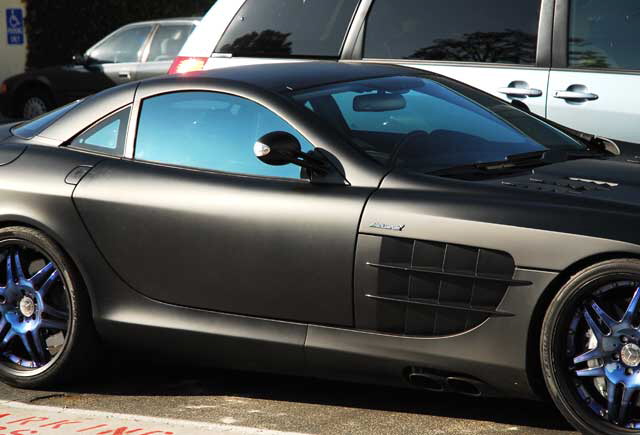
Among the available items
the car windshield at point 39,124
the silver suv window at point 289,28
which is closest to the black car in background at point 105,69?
the silver suv window at point 289,28

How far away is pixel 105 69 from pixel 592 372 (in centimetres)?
1362

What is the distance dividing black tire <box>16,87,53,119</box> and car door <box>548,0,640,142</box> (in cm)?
1230

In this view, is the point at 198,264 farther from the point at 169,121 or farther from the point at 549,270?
the point at 549,270

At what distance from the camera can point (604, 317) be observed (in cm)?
447

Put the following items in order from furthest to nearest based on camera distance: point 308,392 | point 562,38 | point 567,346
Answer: point 562,38
point 308,392
point 567,346

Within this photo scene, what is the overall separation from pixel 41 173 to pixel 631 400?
107 inches

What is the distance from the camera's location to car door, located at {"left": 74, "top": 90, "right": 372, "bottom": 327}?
496 centimetres

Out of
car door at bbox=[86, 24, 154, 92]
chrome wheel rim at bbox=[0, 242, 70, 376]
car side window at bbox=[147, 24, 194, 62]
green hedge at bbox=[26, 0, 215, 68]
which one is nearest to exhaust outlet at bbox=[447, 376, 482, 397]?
chrome wheel rim at bbox=[0, 242, 70, 376]

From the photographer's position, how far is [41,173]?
5.75 m

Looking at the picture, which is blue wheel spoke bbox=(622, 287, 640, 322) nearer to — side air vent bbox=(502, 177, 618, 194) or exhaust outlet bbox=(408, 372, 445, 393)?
side air vent bbox=(502, 177, 618, 194)

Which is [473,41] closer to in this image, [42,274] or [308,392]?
[308,392]

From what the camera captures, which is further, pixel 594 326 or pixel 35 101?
pixel 35 101

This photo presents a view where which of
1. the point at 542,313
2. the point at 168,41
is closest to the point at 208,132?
the point at 542,313

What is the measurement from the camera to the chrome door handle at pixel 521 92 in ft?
23.8
